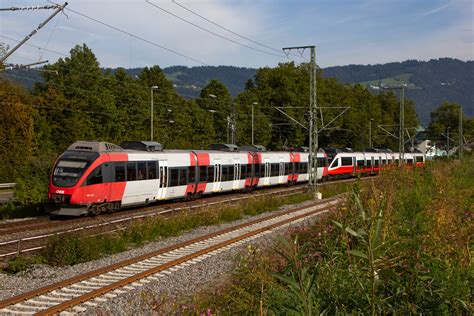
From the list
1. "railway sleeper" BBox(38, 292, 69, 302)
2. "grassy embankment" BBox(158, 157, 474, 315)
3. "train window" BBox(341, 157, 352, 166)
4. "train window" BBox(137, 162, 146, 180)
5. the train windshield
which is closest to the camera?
"grassy embankment" BBox(158, 157, 474, 315)

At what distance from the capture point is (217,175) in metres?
31.7

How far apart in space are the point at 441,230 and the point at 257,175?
1143 inches

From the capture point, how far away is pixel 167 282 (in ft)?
36.3

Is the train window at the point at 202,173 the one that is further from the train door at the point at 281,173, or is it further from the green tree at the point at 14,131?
the green tree at the point at 14,131

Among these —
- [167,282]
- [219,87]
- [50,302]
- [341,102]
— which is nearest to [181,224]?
[167,282]

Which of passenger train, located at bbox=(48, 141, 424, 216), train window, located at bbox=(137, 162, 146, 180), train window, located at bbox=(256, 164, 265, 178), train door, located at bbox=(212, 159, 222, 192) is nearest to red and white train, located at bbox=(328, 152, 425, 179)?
train window, located at bbox=(256, 164, 265, 178)

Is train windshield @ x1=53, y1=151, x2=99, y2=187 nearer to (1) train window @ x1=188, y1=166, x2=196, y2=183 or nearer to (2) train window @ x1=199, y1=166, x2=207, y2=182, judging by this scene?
(1) train window @ x1=188, y1=166, x2=196, y2=183

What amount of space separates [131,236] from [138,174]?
741 cm

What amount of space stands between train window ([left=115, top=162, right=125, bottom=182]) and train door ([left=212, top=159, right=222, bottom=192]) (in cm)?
939

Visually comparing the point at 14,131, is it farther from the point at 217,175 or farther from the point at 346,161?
the point at 346,161

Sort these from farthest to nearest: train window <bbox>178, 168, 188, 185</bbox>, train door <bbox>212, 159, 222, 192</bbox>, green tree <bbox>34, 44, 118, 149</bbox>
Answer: green tree <bbox>34, 44, 118, 149</bbox> → train door <bbox>212, 159, 222, 192</bbox> → train window <bbox>178, 168, 188, 185</bbox>

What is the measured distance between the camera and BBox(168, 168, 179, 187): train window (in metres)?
26.5

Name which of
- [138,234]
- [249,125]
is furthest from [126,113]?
[138,234]

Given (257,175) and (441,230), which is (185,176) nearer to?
(257,175)
